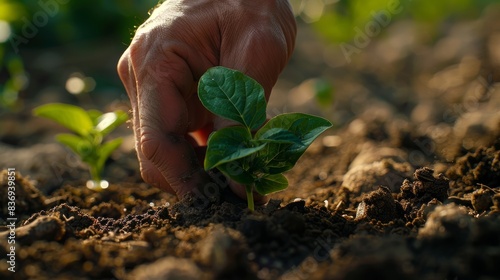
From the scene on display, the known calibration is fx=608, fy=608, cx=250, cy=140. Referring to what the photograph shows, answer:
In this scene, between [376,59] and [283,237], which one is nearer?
[283,237]

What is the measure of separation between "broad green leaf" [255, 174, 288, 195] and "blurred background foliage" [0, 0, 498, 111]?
3.87 meters

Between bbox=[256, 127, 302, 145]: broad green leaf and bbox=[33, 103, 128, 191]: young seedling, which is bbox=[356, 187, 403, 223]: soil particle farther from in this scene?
bbox=[33, 103, 128, 191]: young seedling

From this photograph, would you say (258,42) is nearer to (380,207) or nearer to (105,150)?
(380,207)

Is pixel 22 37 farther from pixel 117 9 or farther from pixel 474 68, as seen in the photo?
pixel 474 68

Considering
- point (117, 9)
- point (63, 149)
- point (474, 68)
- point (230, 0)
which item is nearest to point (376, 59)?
point (474, 68)

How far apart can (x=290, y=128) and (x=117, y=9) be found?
18.2 feet

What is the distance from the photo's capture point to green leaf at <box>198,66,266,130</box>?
1828 mm

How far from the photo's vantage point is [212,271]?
1.37m

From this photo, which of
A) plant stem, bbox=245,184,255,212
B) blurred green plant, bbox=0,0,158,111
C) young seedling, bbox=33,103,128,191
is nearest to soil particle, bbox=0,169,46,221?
young seedling, bbox=33,103,128,191

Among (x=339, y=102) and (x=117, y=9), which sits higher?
(x=117, y=9)

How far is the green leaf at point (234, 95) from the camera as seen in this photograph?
1828 mm

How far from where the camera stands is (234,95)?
72.2 inches

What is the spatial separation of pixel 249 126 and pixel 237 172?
144 mm

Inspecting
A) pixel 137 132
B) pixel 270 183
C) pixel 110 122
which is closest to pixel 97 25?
pixel 110 122
